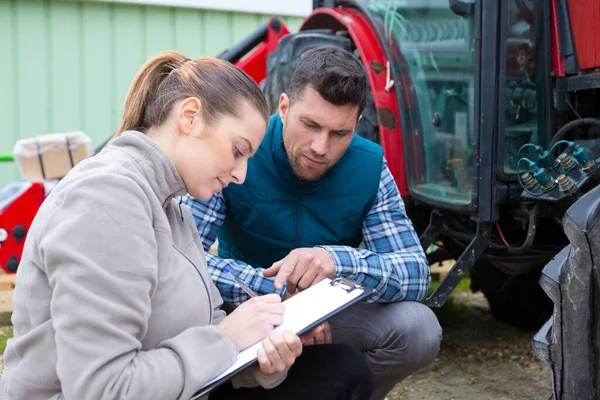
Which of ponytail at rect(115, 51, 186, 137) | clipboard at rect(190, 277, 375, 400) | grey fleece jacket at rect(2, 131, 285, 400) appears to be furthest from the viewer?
ponytail at rect(115, 51, 186, 137)

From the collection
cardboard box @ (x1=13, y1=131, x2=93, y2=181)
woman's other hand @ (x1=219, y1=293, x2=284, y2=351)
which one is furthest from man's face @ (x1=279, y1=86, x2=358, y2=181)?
cardboard box @ (x1=13, y1=131, x2=93, y2=181)

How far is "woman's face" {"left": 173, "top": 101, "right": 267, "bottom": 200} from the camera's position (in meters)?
1.51

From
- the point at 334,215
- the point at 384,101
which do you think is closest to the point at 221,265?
the point at 334,215

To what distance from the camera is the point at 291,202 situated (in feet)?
7.63

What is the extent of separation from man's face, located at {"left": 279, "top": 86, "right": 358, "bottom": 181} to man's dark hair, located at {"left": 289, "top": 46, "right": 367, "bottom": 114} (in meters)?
0.02

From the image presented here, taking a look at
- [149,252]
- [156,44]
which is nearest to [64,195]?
[149,252]

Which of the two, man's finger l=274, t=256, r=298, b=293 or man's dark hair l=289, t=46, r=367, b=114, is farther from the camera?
man's dark hair l=289, t=46, r=367, b=114

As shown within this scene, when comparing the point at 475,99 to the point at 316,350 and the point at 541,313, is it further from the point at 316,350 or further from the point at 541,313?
the point at 541,313

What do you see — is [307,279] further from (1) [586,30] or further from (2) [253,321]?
(1) [586,30]

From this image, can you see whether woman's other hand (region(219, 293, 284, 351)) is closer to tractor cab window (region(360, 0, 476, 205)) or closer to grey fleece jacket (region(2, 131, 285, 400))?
grey fleece jacket (region(2, 131, 285, 400))

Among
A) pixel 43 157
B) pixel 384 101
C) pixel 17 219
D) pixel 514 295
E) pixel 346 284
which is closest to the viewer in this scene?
pixel 346 284

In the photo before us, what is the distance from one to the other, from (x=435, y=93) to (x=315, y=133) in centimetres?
77

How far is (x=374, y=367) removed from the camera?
2293mm

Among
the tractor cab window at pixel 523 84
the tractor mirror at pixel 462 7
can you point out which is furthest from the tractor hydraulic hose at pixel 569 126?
the tractor mirror at pixel 462 7
